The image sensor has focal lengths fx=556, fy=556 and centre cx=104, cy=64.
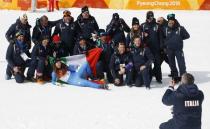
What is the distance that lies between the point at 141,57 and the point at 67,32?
190 centimetres

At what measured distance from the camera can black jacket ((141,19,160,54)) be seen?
12.3 meters

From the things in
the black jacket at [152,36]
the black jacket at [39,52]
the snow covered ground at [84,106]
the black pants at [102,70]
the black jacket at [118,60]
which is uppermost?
the black jacket at [152,36]

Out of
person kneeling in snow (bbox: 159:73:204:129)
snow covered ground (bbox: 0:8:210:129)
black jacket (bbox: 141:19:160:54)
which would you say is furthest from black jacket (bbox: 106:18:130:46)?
person kneeling in snow (bbox: 159:73:204:129)

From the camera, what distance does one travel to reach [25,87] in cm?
1177

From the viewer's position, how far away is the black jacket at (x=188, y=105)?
714cm

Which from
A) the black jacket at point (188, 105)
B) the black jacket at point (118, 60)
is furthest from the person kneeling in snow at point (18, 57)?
the black jacket at point (188, 105)

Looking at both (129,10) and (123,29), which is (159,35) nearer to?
(123,29)

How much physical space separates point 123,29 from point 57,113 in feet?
11.6

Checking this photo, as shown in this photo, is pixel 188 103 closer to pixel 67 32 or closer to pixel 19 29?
pixel 67 32

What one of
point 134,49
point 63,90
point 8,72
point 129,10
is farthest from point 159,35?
point 129,10

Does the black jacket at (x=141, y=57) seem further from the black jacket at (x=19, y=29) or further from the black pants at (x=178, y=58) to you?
the black jacket at (x=19, y=29)

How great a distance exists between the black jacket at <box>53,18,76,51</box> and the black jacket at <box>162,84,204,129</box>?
577 cm

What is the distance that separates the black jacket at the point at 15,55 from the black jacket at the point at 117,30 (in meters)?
1.97

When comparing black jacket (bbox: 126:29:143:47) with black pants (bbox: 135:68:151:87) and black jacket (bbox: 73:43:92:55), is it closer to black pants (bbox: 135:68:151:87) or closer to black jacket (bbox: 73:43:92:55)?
black pants (bbox: 135:68:151:87)
